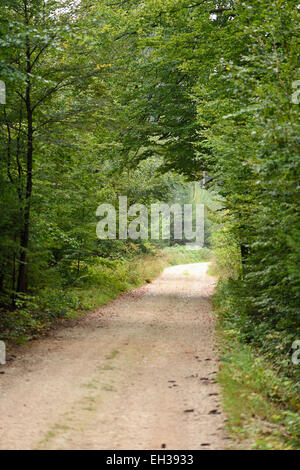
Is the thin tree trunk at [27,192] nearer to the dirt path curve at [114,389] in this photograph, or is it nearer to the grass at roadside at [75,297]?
the grass at roadside at [75,297]

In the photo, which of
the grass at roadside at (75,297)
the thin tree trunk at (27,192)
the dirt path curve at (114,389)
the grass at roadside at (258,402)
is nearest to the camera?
the grass at roadside at (258,402)

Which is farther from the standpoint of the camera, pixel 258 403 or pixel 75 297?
pixel 75 297

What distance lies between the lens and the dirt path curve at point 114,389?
5566 millimetres

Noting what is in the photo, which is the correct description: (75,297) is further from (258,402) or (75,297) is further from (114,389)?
(258,402)

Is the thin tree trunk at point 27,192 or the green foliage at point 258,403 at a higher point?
the thin tree trunk at point 27,192

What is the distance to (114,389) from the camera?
7.42m

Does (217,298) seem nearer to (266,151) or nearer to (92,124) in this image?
(92,124)

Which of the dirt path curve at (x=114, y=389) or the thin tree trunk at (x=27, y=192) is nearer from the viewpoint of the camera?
the dirt path curve at (x=114, y=389)

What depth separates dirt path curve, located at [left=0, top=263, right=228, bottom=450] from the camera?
5566mm

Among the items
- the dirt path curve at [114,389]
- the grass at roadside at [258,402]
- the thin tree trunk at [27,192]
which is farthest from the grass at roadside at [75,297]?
the grass at roadside at [258,402]

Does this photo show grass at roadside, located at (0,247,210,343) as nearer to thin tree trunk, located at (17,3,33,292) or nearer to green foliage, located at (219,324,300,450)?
thin tree trunk, located at (17,3,33,292)

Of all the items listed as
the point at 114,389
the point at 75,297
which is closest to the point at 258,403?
the point at 114,389

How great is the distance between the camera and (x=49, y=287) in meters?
14.3
